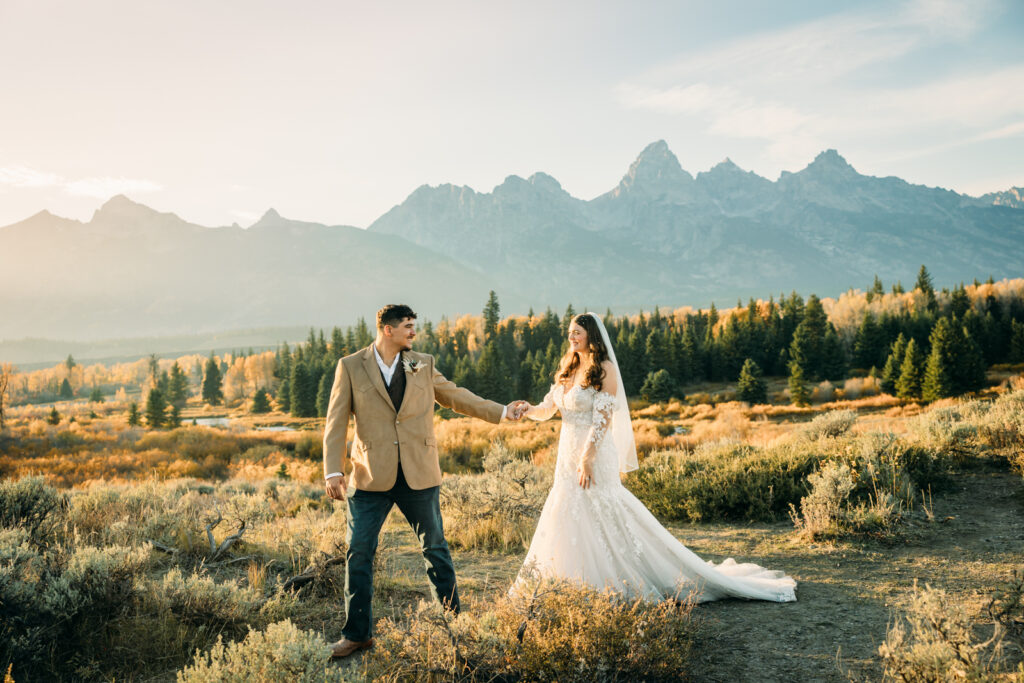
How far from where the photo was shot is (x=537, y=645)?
11.3ft

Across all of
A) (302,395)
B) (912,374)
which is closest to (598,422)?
(912,374)

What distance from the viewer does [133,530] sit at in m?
7.15

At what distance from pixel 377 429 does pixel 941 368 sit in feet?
180

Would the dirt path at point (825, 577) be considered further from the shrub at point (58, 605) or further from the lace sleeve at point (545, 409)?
the shrub at point (58, 605)

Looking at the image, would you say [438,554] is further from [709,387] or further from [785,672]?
[709,387]

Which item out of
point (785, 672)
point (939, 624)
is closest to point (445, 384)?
point (785, 672)

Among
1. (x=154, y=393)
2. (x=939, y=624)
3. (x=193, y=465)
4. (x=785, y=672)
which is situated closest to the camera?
(x=939, y=624)

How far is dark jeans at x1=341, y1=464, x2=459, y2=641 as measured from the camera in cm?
434

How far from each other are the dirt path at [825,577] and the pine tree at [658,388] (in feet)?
169

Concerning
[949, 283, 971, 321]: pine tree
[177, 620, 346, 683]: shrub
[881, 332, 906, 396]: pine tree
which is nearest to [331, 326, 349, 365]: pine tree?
[881, 332, 906, 396]: pine tree

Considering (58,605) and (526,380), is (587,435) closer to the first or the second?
(58,605)

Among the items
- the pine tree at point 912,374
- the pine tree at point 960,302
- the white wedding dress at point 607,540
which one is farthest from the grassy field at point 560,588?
the pine tree at point 960,302

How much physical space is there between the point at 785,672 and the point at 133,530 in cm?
732

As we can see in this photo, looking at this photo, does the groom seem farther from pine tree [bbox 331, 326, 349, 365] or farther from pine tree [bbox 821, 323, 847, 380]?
pine tree [bbox 331, 326, 349, 365]
